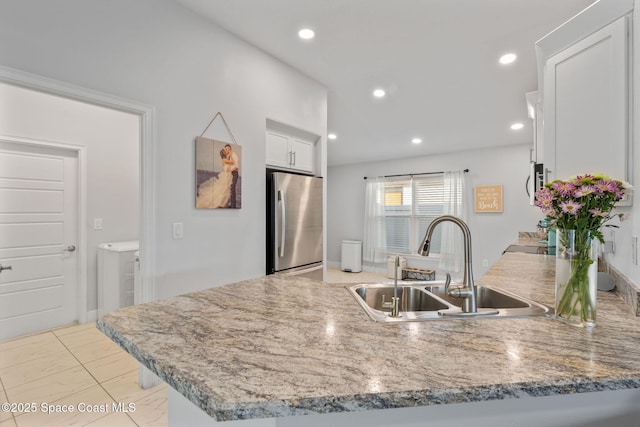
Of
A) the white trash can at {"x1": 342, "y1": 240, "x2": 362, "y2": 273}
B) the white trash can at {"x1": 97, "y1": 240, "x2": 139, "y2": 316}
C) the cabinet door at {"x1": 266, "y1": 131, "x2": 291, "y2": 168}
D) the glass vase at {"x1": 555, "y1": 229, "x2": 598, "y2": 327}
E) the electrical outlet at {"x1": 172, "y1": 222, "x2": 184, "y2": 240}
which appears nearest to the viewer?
the glass vase at {"x1": 555, "y1": 229, "x2": 598, "y2": 327}

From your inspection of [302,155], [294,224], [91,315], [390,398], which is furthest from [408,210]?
[390,398]

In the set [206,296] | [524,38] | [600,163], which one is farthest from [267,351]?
[524,38]

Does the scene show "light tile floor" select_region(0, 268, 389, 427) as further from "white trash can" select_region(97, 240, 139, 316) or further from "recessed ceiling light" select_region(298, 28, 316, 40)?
"recessed ceiling light" select_region(298, 28, 316, 40)

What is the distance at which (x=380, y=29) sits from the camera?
246 centimetres

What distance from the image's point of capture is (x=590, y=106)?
1436 millimetres

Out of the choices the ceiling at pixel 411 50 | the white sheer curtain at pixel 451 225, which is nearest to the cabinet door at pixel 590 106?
the ceiling at pixel 411 50

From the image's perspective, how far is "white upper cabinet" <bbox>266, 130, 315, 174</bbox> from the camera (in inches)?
118

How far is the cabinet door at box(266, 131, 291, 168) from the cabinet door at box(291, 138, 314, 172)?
8 cm

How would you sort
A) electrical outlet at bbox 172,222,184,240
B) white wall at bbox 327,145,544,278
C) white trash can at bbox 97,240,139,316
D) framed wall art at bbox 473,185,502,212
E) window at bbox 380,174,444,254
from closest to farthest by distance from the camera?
electrical outlet at bbox 172,222,184,240 < white trash can at bbox 97,240,139,316 < white wall at bbox 327,145,544,278 < framed wall art at bbox 473,185,502,212 < window at bbox 380,174,444,254

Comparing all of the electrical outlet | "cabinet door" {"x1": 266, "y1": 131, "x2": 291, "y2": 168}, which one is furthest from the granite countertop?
"cabinet door" {"x1": 266, "y1": 131, "x2": 291, "y2": 168}

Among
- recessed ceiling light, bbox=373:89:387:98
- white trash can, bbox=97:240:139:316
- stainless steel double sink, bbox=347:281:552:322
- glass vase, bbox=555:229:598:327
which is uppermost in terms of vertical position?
recessed ceiling light, bbox=373:89:387:98

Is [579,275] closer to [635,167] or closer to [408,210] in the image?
[635,167]

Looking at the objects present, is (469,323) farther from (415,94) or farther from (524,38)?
(415,94)

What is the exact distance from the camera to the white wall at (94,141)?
308 centimetres
